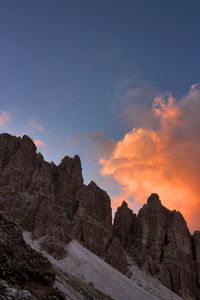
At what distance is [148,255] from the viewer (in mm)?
92812

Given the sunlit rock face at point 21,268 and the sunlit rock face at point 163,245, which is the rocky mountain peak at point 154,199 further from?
the sunlit rock face at point 21,268

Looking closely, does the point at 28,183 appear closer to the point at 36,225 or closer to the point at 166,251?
the point at 36,225

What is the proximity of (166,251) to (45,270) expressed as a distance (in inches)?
3505

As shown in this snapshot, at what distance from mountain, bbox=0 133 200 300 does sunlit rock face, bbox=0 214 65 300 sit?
40759 millimetres

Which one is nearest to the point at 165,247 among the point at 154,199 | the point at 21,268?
the point at 154,199

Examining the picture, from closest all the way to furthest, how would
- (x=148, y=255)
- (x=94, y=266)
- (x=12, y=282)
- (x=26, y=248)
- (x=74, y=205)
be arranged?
1. (x=12, y=282)
2. (x=26, y=248)
3. (x=94, y=266)
4. (x=74, y=205)
5. (x=148, y=255)

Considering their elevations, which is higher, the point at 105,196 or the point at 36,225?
the point at 105,196

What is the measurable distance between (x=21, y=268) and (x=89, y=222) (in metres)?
71.7

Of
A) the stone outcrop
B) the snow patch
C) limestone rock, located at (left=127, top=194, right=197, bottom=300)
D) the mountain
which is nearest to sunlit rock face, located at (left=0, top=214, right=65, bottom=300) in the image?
the snow patch

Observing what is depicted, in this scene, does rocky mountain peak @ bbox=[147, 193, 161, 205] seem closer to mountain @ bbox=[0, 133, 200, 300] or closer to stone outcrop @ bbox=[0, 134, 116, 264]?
mountain @ bbox=[0, 133, 200, 300]

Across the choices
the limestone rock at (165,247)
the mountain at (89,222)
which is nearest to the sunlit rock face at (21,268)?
the mountain at (89,222)

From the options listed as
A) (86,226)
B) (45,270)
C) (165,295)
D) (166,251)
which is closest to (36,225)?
(86,226)

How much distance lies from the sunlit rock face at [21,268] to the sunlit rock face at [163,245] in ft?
261

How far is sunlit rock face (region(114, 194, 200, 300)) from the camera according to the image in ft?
286
